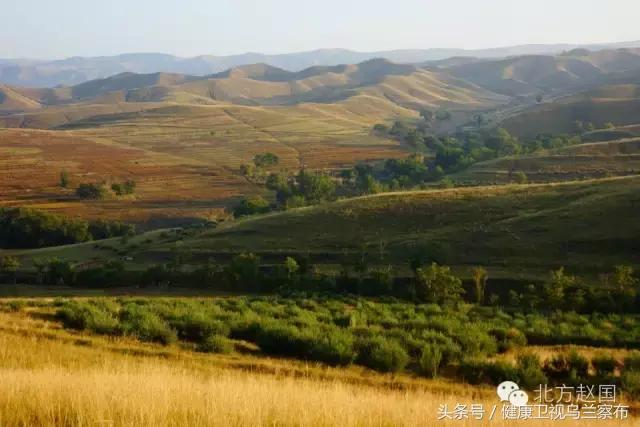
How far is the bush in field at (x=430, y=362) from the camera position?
19.5 meters

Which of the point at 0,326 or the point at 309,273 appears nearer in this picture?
the point at 0,326

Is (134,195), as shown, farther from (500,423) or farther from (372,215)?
(500,423)

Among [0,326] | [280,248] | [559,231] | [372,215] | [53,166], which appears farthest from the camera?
[53,166]

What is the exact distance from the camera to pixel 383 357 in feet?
63.6

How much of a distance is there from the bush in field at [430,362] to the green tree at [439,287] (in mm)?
23325

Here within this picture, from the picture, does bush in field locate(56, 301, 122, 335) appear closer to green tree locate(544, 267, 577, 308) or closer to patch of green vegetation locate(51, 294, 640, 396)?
patch of green vegetation locate(51, 294, 640, 396)

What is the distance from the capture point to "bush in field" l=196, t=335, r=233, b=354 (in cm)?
1958

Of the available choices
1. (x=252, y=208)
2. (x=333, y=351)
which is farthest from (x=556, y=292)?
(x=252, y=208)

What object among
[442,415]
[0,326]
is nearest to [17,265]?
[0,326]

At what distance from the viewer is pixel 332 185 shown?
12119 centimetres

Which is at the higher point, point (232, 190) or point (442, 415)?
point (442, 415)

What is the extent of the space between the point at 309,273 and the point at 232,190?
8940 cm

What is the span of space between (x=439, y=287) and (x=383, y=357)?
25.4m

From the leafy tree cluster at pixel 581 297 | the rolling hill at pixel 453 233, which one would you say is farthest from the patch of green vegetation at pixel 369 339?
the rolling hill at pixel 453 233
